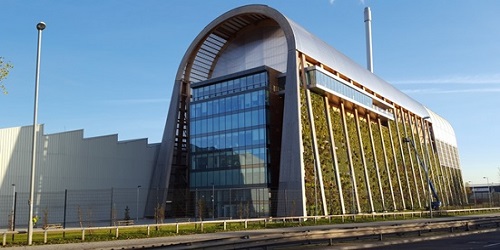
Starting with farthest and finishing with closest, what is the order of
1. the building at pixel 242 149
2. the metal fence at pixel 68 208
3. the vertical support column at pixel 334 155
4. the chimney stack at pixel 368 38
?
the chimney stack at pixel 368 38, the vertical support column at pixel 334 155, the building at pixel 242 149, the metal fence at pixel 68 208

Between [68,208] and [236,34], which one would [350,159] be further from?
[68,208]

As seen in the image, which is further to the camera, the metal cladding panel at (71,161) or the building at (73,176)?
the metal cladding panel at (71,161)

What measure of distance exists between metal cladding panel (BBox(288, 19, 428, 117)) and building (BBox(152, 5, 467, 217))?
27 centimetres

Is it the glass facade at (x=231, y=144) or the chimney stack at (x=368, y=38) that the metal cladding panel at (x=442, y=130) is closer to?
the chimney stack at (x=368, y=38)

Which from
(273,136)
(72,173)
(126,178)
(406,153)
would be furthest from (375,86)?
(72,173)

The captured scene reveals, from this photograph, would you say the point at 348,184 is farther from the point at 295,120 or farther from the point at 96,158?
the point at 96,158

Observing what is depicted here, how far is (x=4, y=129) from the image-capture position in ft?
136

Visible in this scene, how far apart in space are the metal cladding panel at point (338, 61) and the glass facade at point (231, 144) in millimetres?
6025

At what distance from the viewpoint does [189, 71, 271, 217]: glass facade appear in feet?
177

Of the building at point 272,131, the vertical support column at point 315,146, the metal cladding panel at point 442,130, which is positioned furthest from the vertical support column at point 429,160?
the vertical support column at point 315,146

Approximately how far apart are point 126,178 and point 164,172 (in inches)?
250

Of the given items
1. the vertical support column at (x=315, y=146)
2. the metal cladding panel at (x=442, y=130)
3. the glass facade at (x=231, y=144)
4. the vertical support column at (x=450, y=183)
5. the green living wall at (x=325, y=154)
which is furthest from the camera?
the metal cladding panel at (x=442, y=130)

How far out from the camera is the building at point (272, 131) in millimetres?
51875

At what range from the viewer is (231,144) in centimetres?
5722
